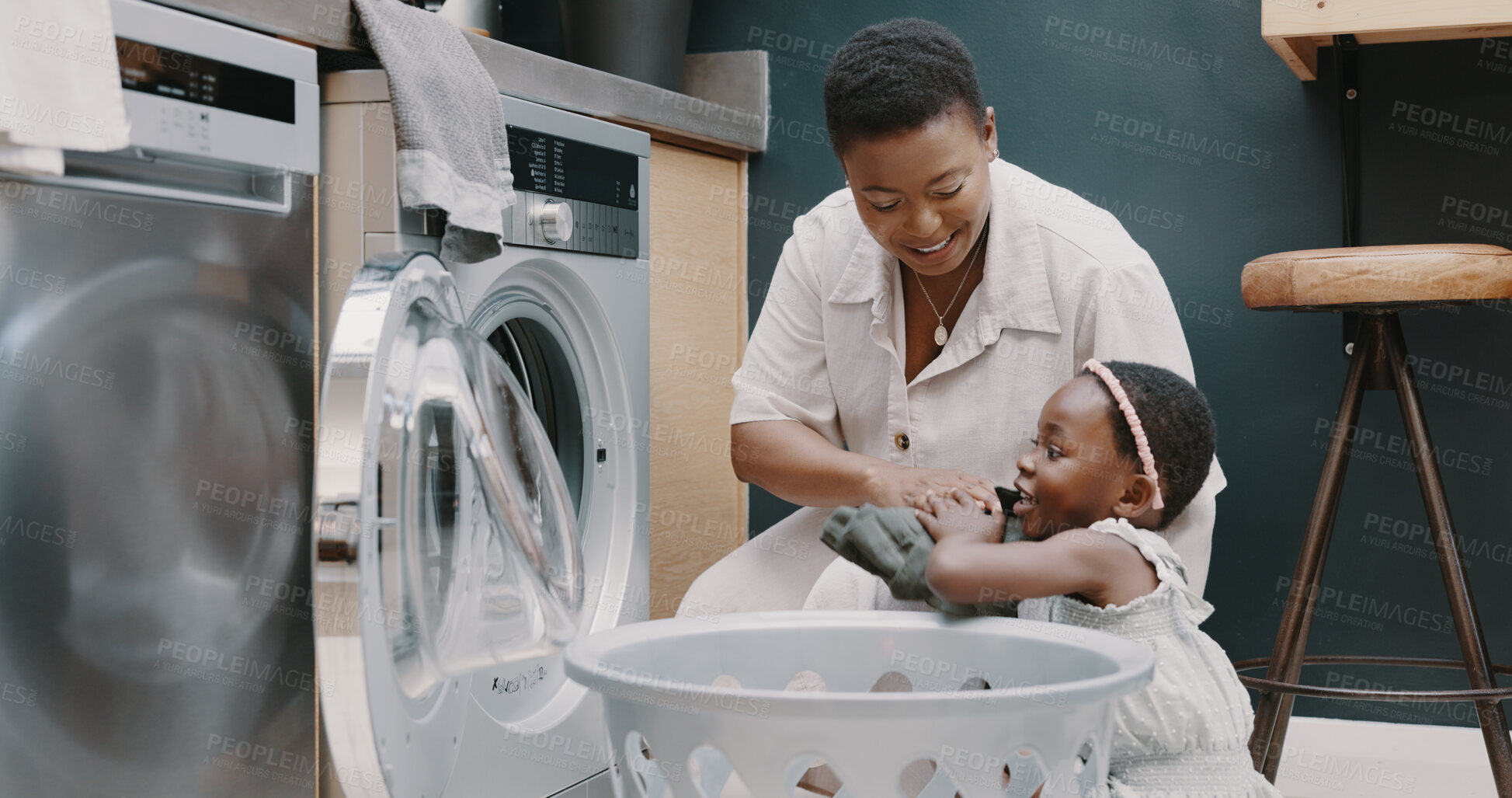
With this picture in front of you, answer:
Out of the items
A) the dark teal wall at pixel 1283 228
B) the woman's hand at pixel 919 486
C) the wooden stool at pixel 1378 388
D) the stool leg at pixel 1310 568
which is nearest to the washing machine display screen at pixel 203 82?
the woman's hand at pixel 919 486

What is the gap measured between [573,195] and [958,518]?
66cm

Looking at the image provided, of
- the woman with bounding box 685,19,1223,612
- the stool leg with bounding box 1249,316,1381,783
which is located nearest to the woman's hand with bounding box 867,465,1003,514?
the woman with bounding box 685,19,1223,612

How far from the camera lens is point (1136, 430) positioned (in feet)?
3.77

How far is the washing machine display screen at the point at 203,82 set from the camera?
3.17ft

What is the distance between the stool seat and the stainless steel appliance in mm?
1157

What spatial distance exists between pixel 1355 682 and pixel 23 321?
1875mm

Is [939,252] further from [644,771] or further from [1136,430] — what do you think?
[644,771]

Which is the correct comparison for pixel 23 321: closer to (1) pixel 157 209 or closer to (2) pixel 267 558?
(1) pixel 157 209

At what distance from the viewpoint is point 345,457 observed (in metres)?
0.83

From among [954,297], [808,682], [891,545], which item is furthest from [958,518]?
[954,297]

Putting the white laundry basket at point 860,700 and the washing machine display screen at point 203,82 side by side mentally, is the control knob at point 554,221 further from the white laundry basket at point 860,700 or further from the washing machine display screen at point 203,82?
the white laundry basket at point 860,700

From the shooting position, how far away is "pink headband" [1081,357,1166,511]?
45.3 inches

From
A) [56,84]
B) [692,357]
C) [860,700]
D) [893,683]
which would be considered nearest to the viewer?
[860,700]

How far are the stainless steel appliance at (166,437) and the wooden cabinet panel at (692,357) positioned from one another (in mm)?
861
